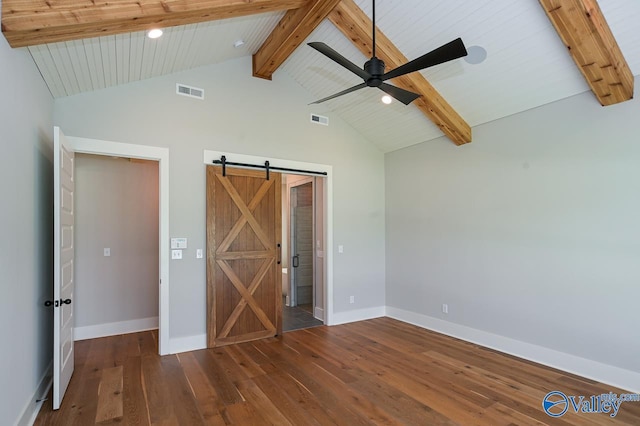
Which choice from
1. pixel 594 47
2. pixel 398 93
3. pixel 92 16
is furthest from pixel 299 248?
pixel 594 47

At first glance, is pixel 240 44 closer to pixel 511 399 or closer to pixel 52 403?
pixel 52 403

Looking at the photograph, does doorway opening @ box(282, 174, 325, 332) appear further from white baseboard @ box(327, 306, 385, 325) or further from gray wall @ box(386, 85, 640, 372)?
gray wall @ box(386, 85, 640, 372)

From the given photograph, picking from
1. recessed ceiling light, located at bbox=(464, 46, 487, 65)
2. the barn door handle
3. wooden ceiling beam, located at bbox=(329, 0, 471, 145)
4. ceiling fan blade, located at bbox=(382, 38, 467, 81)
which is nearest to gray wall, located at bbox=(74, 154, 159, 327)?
the barn door handle

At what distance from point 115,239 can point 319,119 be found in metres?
3.60

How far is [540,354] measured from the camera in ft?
13.2

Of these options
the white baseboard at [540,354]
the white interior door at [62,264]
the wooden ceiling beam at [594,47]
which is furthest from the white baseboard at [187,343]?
the wooden ceiling beam at [594,47]

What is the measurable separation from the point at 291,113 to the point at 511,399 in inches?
177

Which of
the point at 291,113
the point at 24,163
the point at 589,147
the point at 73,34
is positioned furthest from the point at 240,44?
the point at 589,147

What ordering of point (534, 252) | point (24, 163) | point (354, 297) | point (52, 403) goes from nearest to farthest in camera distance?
point (24, 163) → point (52, 403) → point (534, 252) → point (354, 297)

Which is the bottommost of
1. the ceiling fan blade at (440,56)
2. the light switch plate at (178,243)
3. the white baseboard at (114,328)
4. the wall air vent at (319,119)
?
the white baseboard at (114,328)

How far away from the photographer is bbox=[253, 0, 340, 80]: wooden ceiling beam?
357 cm

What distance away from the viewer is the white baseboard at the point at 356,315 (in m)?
5.61

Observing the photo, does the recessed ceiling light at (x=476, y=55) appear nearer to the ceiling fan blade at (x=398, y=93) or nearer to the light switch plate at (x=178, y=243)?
the ceiling fan blade at (x=398, y=93)

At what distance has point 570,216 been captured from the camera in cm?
383
